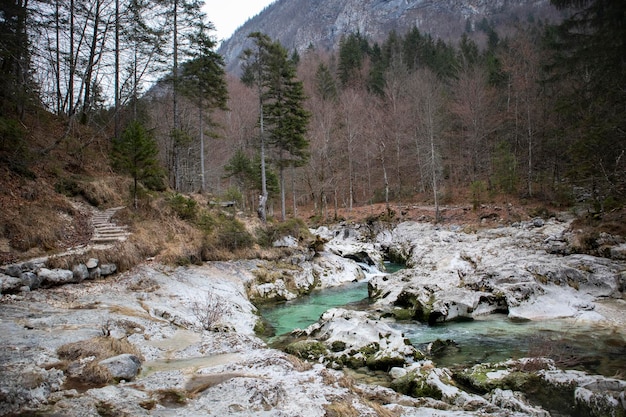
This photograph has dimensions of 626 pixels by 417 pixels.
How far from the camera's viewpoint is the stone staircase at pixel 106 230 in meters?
12.3

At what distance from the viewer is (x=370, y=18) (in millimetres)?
128125

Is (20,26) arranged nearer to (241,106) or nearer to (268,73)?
(268,73)

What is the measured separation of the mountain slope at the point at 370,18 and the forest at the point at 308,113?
206 ft

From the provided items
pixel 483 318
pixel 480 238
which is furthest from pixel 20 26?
pixel 480 238

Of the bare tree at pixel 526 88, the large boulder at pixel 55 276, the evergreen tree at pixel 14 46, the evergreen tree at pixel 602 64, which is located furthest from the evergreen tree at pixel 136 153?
the bare tree at pixel 526 88

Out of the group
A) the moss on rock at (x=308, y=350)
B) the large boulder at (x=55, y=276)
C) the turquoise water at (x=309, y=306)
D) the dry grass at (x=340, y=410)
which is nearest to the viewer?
the dry grass at (x=340, y=410)

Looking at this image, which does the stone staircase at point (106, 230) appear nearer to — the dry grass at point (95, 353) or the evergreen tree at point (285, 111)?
the dry grass at point (95, 353)

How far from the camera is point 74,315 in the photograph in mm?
7586

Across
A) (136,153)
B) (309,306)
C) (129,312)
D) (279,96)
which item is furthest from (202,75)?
(129,312)

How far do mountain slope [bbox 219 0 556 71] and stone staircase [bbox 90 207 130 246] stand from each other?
299 ft

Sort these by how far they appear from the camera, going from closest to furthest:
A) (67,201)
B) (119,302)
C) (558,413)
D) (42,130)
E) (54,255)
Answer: (558,413) → (119,302) → (54,255) → (67,201) → (42,130)

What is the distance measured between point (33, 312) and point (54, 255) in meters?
3.12

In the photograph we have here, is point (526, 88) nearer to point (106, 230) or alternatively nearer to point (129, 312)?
point (106, 230)

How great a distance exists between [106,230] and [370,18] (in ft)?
451
